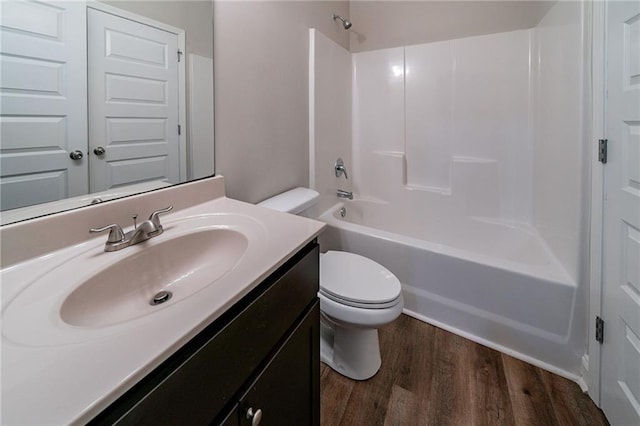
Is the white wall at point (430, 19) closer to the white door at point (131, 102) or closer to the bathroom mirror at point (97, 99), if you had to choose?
the bathroom mirror at point (97, 99)

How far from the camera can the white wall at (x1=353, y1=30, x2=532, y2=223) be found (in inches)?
79.6

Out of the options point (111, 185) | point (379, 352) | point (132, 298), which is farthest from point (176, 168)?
point (379, 352)

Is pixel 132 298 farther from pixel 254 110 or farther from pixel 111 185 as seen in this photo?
pixel 254 110

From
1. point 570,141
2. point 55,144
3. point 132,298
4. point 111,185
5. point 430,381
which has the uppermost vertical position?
point 570,141

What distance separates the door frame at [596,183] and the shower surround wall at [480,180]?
71 mm

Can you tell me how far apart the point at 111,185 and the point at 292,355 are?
729mm

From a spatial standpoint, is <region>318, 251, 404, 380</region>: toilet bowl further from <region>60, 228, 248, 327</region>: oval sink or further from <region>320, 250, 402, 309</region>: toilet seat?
<region>60, 228, 248, 327</region>: oval sink

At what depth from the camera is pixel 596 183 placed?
1.18 meters

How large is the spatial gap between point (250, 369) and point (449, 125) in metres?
2.17

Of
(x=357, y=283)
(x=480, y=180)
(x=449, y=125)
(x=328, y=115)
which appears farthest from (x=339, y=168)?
(x=357, y=283)

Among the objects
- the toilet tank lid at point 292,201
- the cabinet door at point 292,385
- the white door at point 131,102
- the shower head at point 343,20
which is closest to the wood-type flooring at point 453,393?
the cabinet door at point 292,385

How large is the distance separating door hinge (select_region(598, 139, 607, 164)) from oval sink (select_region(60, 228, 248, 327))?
53.0 inches

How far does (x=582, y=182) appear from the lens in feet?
4.17

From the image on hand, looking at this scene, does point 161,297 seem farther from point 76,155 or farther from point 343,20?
point 343,20
